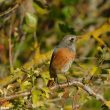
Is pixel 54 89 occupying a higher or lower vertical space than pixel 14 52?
lower

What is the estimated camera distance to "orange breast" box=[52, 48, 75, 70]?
4446 millimetres

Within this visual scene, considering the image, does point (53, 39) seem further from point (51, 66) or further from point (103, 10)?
point (51, 66)

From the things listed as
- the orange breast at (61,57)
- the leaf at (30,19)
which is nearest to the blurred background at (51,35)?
the leaf at (30,19)

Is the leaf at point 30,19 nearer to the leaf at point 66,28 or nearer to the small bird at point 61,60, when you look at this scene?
the small bird at point 61,60

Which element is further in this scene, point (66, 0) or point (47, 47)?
point (47, 47)

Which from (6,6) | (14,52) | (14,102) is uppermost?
(6,6)

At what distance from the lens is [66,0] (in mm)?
7445

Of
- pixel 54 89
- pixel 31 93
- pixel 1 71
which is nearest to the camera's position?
pixel 31 93

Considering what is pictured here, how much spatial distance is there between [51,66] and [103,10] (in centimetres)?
461

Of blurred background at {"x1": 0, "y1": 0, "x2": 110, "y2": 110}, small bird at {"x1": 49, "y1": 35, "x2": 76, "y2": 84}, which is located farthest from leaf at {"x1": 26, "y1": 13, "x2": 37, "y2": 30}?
A: small bird at {"x1": 49, "y1": 35, "x2": 76, "y2": 84}

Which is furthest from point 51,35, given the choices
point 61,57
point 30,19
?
point 61,57

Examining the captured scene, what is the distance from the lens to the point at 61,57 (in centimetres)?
448

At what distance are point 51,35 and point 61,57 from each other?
12.6 ft

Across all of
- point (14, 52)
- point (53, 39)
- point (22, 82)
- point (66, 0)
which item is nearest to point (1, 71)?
point (14, 52)
